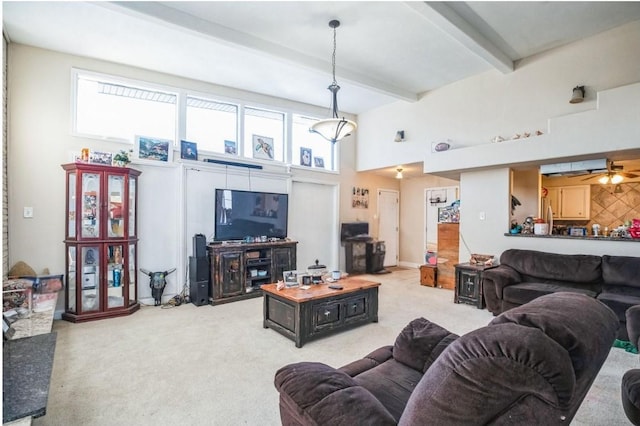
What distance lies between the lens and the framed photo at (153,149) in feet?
14.9

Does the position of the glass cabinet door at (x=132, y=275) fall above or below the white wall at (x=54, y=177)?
below

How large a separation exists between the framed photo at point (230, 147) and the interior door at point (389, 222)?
3700 millimetres

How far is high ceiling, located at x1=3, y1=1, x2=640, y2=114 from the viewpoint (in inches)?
133

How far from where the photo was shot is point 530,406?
854 millimetres

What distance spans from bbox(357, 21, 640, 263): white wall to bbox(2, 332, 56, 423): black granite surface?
5307 mm

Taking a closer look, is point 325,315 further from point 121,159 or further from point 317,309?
point 121,159

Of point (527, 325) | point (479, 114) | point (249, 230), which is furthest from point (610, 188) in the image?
point (527, 325)

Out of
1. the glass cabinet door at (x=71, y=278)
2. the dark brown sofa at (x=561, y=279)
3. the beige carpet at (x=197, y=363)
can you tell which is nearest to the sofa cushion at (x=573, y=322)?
the beige carpet at (x=197, y=363)

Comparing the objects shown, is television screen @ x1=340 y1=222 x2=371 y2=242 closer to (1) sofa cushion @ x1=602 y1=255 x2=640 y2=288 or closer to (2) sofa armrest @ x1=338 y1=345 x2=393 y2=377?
(1) sofa cushion @ x1=602 y1=255 x2=640 y2=288

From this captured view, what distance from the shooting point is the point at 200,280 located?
179 inches

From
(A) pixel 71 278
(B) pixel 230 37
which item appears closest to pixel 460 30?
(B) pixel 230 37

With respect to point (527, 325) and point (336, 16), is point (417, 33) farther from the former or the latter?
point (527, 325)

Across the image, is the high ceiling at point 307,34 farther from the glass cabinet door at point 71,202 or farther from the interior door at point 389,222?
the interior door at point 389,222

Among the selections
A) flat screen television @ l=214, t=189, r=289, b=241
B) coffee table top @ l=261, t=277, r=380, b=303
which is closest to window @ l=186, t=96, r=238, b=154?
flat screen television @ l=214, t=189, r=289, b=241
